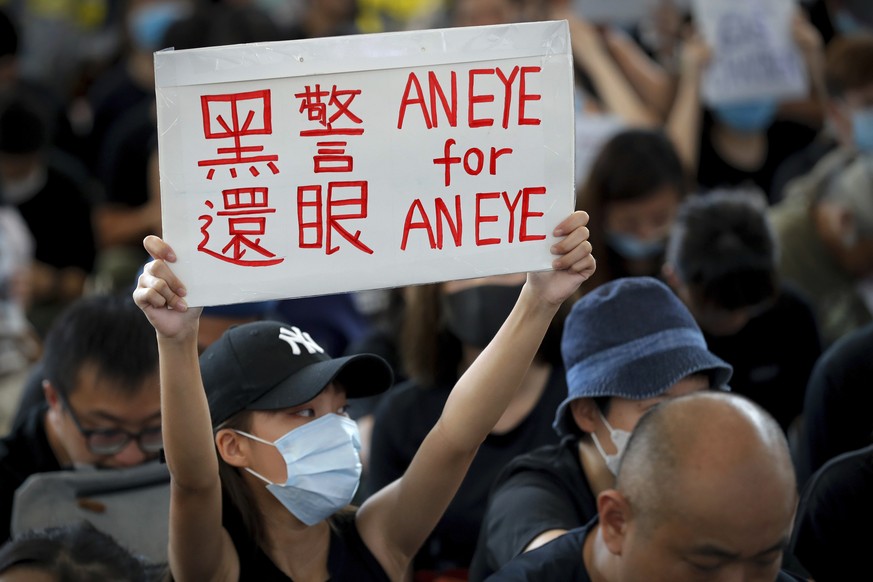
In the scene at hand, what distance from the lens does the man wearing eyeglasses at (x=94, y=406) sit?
321 cm

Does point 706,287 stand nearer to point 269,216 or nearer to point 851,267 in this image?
point 851,267

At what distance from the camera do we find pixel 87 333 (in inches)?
131

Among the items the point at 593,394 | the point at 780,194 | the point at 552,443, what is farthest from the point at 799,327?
the point at 780,194

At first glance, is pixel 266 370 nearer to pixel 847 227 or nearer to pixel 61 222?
pixel 847 227

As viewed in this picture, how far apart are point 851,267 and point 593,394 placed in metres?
2.24

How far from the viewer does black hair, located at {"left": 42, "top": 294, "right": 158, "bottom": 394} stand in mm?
3238

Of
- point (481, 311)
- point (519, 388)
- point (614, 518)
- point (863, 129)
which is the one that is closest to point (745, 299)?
point (481, 311)

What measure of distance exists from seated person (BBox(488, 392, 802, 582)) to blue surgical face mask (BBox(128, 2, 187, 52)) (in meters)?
5.99

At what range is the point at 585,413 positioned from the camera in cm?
298

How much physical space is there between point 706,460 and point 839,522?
0.82 metres

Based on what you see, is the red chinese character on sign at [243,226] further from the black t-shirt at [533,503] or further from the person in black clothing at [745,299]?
the person in black clothing at [745,299]

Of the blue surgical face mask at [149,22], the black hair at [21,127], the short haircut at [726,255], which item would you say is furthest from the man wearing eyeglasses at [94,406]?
the blue surgical face mask at [149,22]

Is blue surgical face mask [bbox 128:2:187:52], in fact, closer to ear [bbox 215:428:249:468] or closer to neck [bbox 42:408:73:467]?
neck [bbox 42:408:73:467]

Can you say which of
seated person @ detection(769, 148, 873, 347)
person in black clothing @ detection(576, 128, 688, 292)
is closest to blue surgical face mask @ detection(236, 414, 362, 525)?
person in black clothing @ detection(576, 128, 688, 292)
